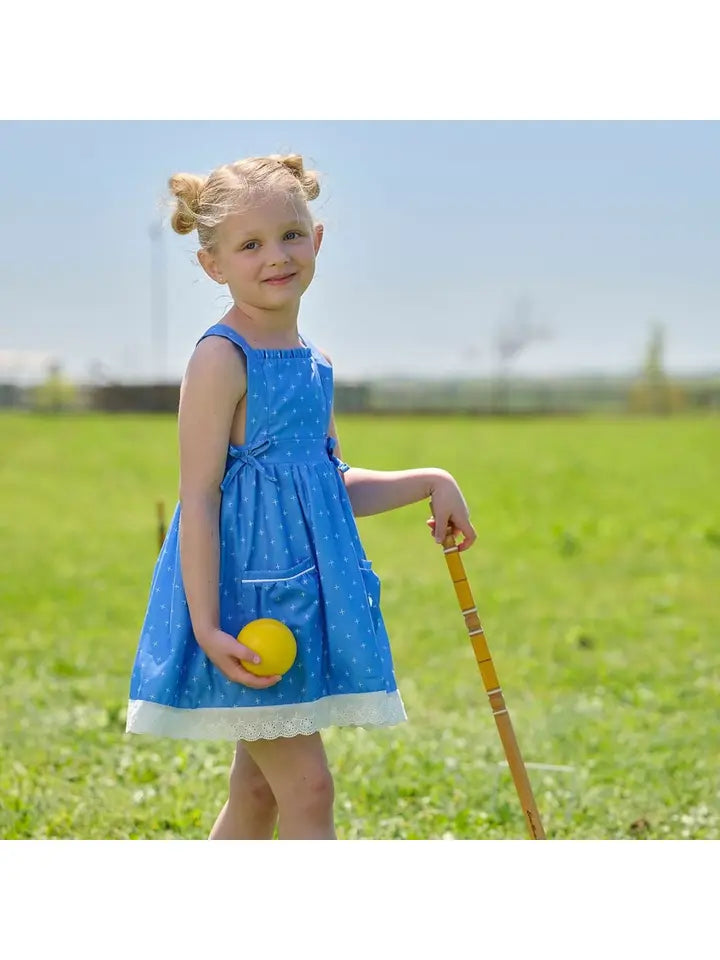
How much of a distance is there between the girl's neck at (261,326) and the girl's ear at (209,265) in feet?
0.23

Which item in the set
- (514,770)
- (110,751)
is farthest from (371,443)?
(514,770)

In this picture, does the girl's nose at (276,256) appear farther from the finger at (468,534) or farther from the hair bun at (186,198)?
the finger at (468,534)

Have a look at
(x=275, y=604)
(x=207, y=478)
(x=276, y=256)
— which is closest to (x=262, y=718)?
(x=275, y=604)

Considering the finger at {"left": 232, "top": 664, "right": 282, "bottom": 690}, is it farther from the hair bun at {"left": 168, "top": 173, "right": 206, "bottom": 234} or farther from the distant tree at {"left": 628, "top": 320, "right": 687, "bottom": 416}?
the distant tree at {"left": 628, "top": 320, "right": 687, "bottom": 416}

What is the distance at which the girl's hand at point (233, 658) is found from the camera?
8.57 ft

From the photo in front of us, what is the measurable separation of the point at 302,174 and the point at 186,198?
25 cm

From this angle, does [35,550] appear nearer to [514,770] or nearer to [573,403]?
[514,770]

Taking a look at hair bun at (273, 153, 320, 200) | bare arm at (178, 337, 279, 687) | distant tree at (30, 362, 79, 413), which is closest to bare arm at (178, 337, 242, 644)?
bare arm at (178, 337, 279, 687)

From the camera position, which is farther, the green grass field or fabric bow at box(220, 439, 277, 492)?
the green grass field

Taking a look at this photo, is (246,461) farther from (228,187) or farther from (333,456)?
(228,187)

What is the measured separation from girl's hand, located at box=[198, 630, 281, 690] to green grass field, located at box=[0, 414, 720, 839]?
1338 millimetres

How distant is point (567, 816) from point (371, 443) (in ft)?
61.4

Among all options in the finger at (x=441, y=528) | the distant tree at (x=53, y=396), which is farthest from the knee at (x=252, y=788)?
the distant tree at (x=53, y=396)

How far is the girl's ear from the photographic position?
9.37 ft
